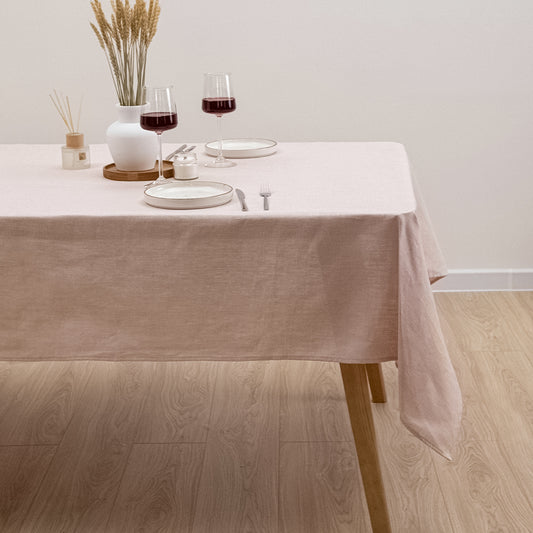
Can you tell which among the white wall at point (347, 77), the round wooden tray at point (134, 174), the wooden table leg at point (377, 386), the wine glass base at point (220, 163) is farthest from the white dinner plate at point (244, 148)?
the white wall at point (347, 77)

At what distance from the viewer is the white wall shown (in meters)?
3.21

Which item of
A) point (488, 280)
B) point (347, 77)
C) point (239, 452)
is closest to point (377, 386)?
point (239, 452)

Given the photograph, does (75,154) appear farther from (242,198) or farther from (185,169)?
(242,198)

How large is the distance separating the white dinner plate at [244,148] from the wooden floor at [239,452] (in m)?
0.71

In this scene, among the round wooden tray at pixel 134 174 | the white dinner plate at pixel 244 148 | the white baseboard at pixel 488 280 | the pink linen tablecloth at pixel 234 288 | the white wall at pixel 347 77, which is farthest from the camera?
the white baseboard at pixel 488 280

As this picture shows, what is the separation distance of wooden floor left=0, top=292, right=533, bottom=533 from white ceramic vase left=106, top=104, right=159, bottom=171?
2.37ft

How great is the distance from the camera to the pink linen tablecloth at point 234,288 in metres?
1.64

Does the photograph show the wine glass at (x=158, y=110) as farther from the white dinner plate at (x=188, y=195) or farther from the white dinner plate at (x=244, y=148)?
the white dinner plate at (x=244, y=148)

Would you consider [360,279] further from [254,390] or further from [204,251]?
[254,390]

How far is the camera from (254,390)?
2.56 metres

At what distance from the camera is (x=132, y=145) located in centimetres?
206

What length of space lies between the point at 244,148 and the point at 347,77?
1084 millimetres

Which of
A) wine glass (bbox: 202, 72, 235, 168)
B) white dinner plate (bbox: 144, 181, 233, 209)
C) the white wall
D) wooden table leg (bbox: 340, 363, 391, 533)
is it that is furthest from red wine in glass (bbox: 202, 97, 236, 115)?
the white wall

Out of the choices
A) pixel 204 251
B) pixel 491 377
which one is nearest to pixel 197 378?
pixel 491 377
